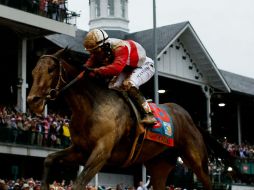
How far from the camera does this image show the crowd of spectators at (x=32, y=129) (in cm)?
2252

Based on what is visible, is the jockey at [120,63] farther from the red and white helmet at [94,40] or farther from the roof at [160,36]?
the roof at [160,36]

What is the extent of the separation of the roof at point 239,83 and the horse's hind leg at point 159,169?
29055mm

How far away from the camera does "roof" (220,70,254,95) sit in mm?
39769

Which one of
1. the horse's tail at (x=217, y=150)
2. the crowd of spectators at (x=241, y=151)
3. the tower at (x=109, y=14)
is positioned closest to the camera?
the horse's tail at (x=217, y=150)

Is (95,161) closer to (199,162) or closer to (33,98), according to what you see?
(33,98)

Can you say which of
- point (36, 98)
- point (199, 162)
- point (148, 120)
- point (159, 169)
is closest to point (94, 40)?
point (36, 98)

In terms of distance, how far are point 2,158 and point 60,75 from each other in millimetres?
18943

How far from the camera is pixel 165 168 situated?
9.84m

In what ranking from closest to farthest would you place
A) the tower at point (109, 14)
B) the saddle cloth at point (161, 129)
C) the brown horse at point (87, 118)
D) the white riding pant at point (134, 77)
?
the brown horse at point (87, 118), the white riding pant at point (134, 77), the saddle cloth at point (161, 129), the tower at point (109, 14)

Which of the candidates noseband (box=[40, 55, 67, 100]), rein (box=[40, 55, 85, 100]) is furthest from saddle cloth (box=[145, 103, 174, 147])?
noseband (box=[40, 55, 67, 100])

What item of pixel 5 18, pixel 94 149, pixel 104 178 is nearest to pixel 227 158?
pixel 94 149

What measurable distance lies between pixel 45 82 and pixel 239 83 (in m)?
35.8

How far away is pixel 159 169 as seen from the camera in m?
9.84

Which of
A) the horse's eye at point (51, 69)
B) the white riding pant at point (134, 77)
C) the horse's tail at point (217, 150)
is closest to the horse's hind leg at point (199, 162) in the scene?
the horse's tail at point (217, 150)
